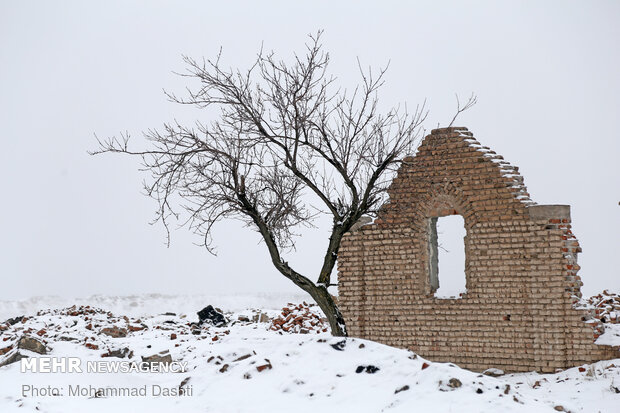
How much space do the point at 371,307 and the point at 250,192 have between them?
11.0 ft

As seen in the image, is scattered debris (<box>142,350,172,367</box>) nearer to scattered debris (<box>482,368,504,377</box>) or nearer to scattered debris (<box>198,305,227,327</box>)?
scattered debris (<box>482,368,504,377</box>)

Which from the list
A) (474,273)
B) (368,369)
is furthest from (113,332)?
(368,369)

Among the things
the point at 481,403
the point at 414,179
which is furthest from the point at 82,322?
the point at 481,403

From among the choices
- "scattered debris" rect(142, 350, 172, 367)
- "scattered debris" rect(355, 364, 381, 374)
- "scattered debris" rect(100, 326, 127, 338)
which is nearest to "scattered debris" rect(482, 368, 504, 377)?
"scattered debris" rect(355, 364, 381, 374)

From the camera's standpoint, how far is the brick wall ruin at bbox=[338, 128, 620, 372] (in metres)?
10.2

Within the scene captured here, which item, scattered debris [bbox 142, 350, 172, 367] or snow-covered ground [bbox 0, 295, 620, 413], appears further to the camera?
scattered debris [bbox 142, 350, 172, 367]

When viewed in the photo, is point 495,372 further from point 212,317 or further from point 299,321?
point 212,317

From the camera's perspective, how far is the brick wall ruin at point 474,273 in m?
10.2

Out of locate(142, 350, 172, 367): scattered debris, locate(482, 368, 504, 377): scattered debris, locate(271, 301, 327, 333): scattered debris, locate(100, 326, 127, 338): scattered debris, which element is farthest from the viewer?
locate(100, 326, 127, 338): scattered debris

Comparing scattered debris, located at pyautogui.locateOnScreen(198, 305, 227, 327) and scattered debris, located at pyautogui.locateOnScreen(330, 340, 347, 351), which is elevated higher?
scattered debris, located at pyautogui.locateOnScreen(330, 340, 347, 351)

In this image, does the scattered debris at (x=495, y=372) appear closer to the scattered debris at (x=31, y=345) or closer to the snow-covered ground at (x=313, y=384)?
the snow-covered ground at (x=313, y=384)

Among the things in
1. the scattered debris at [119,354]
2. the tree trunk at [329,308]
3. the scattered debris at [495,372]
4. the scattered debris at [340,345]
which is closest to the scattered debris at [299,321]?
the scattered debris at [119,354]

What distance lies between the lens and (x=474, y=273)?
10.7m

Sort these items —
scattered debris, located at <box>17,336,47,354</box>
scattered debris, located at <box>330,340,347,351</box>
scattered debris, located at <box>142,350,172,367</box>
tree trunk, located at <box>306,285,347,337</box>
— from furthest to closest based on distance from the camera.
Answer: scattered debris, located at <box>17,336,47,354</box> → scattered debris, located at <box>142,350,172,367</box> → tree trunk, located at <box>306,285,347,337</box> → scattered debris, located at <box>330,340,347,351</box>
